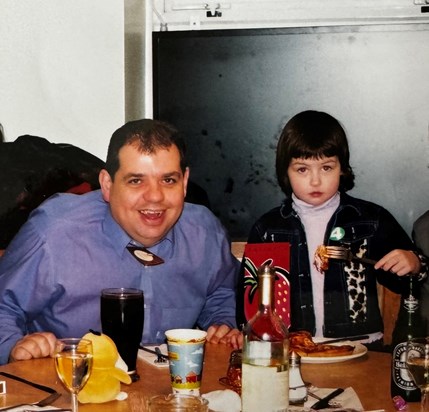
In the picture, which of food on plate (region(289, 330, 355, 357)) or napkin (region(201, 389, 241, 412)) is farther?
food on plate (region(289, 330, 355, 357))

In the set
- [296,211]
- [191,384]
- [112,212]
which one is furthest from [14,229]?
[191,384]

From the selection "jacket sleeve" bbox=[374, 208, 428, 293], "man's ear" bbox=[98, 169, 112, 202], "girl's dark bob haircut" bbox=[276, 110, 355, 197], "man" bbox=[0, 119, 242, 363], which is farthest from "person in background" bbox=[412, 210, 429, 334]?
"man's ear" bbox=[98, 169, 112, 202]

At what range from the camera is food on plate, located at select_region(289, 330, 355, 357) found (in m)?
1.49

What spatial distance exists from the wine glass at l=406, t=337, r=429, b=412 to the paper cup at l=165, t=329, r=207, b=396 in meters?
0.34

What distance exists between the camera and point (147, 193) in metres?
2.02

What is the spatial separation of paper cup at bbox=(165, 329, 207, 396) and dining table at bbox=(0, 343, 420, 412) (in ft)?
Answer: 0.11

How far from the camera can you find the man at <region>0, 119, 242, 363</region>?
75.2 inches

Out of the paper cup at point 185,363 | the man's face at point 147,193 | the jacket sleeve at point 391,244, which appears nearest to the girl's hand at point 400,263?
the jacket sleeve at point 391,244

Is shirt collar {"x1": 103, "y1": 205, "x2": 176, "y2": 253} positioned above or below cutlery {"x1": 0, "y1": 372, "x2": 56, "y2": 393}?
above

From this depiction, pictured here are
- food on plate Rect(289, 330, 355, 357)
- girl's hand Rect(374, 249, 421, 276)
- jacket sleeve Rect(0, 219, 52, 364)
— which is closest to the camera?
food on plate Rect(289, 330, 355, 357)

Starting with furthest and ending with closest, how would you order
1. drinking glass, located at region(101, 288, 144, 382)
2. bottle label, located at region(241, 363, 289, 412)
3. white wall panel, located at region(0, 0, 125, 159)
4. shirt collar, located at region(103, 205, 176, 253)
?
white wall panel, located at region(0, 0, 125, 159) < shirt collar, located at region(103, 205, 176, 253) < drinking glass, located at region(101, 288, 144, 382) < bottle label, located at region(241, 363, 289, 412)

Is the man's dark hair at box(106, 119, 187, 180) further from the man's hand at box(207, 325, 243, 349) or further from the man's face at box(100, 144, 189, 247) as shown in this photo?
the man's hand at box(207, 325, 243, 349)

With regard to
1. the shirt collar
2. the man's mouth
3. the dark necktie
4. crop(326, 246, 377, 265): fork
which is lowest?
crop(326, 246, 377, 265): fork

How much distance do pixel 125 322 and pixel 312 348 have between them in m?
0.39
